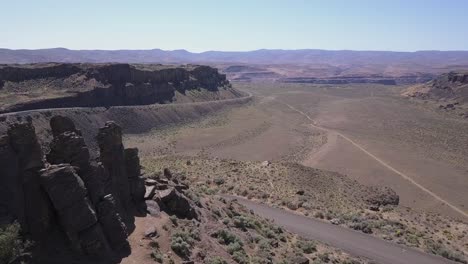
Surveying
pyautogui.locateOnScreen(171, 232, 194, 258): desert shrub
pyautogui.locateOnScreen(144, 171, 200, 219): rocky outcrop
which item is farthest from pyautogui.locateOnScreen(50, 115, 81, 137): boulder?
pyautogui.locateOnScreen(171, 232, 194, 258): desert shrub

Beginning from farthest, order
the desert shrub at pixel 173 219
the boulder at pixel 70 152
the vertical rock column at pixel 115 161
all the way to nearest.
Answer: the desert shrub at pixel 173 219 → the vertical rock column at pixel 115 161 → the boulder at pixel 70 152

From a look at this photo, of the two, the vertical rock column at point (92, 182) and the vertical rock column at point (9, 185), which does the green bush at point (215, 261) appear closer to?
the vertical rock column at point (92, 182)

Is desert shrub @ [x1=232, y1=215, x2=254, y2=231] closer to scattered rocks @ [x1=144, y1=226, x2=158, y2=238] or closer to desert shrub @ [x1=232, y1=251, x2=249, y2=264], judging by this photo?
desert shrub @ [x1=232, y1=251, x2=249, y2=264]

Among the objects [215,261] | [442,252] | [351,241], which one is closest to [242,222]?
[215,261]

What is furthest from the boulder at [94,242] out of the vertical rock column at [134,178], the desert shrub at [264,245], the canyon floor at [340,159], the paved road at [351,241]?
the canyon floor at [340,159]

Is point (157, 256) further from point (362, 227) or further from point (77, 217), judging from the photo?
point (362, 227)

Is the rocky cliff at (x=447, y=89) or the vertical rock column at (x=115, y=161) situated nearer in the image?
the vertical rock column at (x=115, y=161)

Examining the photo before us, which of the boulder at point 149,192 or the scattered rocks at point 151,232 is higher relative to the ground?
the boulder at point 149,192
